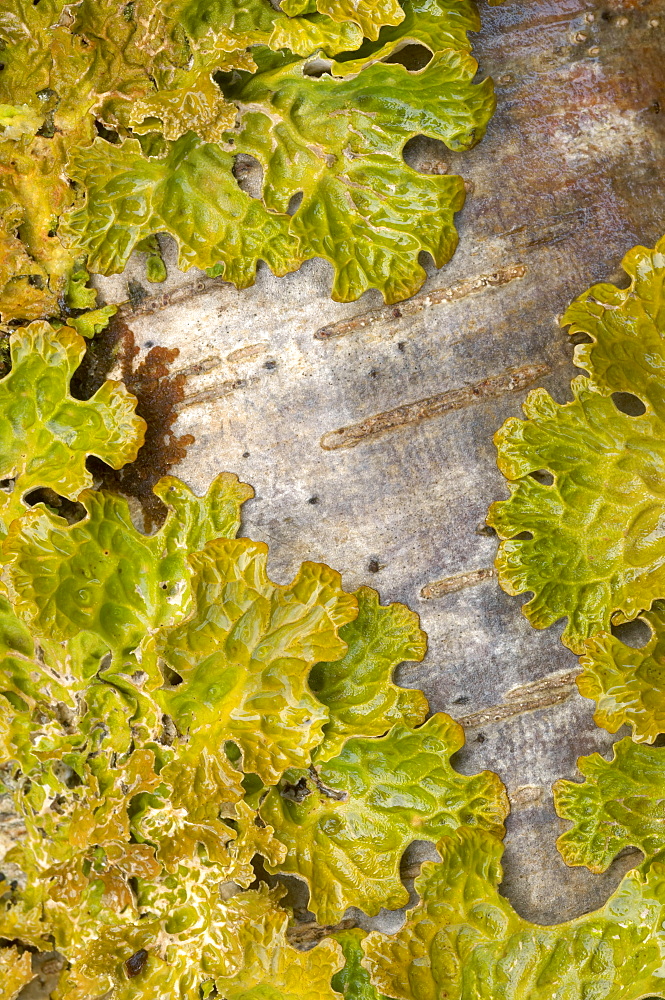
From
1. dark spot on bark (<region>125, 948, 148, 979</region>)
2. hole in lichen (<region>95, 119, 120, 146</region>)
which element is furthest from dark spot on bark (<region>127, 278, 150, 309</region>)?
dark spot on bark (<region>125, 948, 148, 979</region>)

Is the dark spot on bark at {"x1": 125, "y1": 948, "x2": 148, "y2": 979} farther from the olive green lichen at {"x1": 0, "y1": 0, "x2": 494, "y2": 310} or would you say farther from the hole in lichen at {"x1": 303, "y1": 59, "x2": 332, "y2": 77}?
the hole in lichen at {"x1": 303, "y1": 59, "x2": 332, "y2": 77}

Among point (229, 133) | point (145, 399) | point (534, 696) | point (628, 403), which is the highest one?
point (229, 133)

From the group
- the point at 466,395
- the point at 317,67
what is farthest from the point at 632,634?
the point at 317,67

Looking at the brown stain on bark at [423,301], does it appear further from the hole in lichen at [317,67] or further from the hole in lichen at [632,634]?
the hole in lichen at [632,634]

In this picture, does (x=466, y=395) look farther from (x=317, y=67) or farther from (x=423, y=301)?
(x=317, y=67)

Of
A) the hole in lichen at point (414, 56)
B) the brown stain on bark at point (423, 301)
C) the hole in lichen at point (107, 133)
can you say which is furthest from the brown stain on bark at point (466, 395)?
the hole in lichen at point (107, 133)

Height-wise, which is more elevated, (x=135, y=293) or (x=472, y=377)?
(x=135, y=293)
